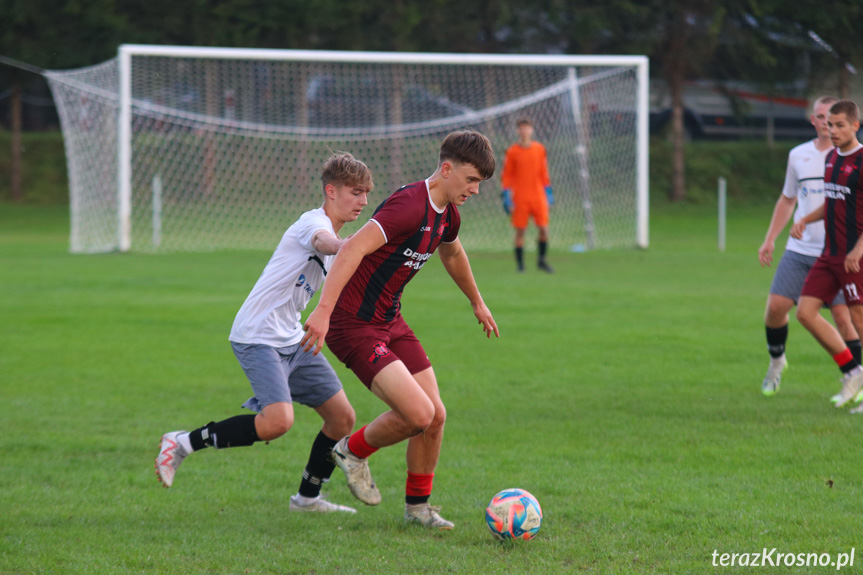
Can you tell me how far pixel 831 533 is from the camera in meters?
4.11

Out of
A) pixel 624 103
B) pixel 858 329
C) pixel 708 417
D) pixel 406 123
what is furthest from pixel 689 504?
pixel 406 123

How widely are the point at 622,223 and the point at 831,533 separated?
55.9 ft

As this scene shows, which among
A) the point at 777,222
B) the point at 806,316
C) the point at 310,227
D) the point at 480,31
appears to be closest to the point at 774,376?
the point at 806,316

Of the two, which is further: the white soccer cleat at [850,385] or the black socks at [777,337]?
the black socks at [777,337]

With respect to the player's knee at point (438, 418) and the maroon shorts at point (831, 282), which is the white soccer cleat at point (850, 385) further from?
the player's knee at point (438, 418)

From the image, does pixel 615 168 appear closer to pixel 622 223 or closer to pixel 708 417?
pixel 622 223

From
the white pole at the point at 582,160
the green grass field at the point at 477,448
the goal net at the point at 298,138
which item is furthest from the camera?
the white pole at the point at 582,160

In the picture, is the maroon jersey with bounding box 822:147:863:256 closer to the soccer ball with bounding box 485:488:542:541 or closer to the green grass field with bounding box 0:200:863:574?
the green grass field with bounding box 0:200:863:574

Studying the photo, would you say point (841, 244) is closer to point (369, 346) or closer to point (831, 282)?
point (831, 282)

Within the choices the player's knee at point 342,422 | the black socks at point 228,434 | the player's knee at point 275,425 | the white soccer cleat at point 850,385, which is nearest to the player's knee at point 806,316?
the white soccer cleat at point 850,385

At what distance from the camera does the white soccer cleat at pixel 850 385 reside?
259 inches

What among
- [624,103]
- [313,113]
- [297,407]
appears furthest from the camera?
[313,113]

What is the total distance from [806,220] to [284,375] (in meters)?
4.03

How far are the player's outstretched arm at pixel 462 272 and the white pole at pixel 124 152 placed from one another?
13262 mm
